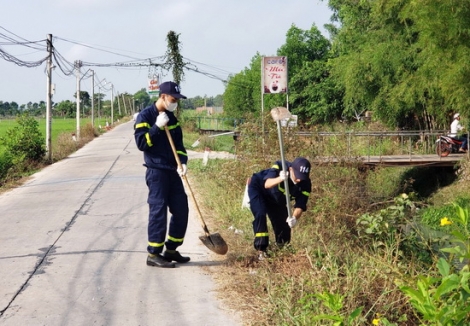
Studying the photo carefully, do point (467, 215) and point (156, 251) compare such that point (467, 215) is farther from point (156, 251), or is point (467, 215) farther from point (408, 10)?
point (408, 10)

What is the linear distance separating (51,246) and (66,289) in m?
1.88

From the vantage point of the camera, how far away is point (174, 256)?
267 inches

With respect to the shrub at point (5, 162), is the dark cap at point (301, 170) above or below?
above

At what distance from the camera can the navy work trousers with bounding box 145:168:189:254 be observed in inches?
257

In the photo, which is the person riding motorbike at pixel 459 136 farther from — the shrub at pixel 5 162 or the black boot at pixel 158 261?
the black boot at pixel 158 261

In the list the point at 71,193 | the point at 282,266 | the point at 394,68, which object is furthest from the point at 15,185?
the point at 394,68

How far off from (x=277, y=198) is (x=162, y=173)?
1.23 meters

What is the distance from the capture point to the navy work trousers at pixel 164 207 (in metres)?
6.52

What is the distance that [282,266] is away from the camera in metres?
5.92

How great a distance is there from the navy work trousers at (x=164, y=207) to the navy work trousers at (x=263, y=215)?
0.76m

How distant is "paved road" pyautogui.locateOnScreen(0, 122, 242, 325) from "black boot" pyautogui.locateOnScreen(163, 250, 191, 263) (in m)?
0.09

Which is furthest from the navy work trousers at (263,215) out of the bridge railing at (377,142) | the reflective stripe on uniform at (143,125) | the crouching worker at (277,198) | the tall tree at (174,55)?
the tall tree at (174,55)

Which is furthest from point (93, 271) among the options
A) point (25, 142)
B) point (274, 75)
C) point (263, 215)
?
point (25, 142)

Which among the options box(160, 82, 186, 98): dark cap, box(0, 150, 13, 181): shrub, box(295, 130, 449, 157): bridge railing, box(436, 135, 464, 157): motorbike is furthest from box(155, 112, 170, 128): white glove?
box(436, 135, 464, 157): motorbike
